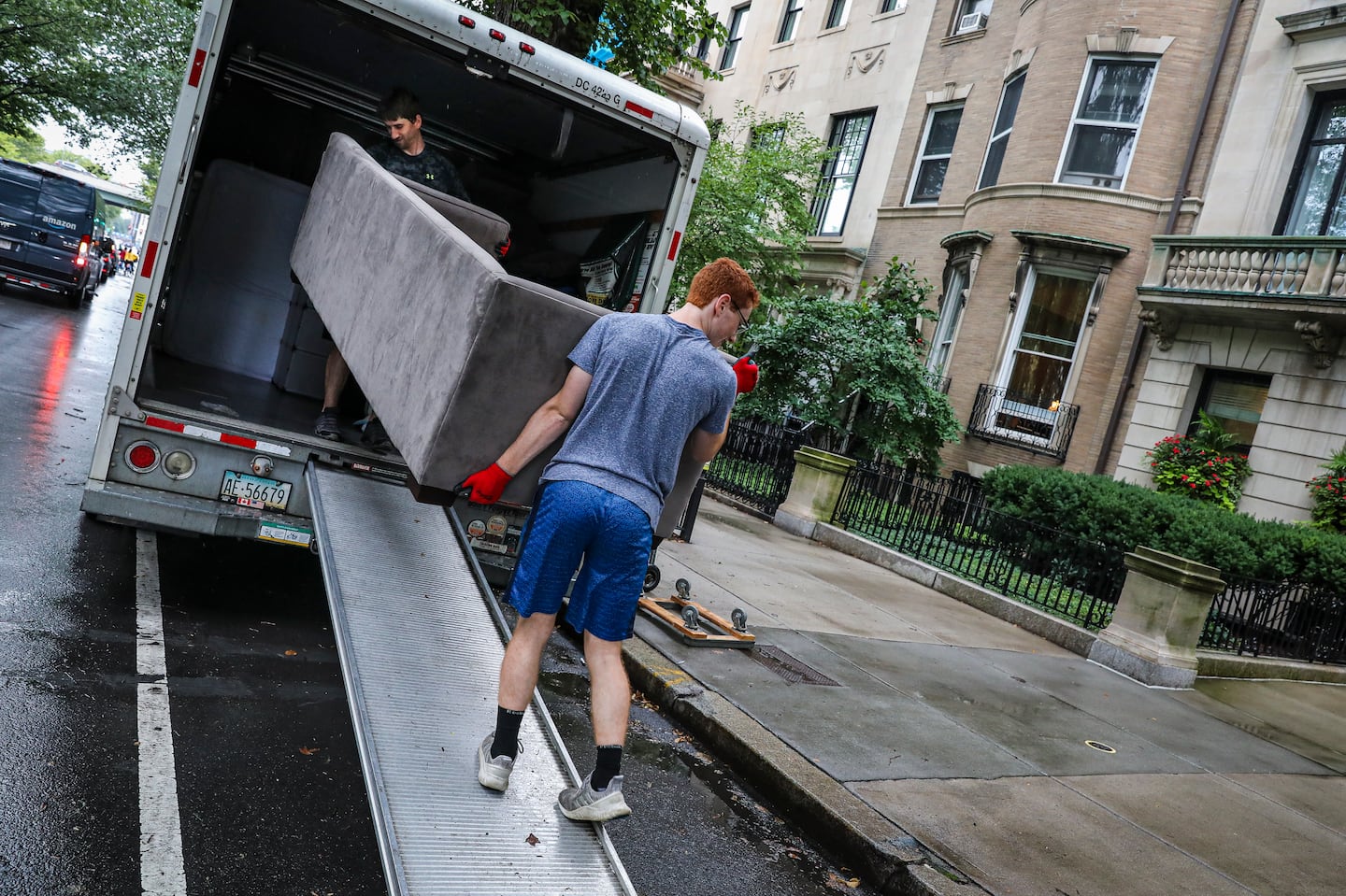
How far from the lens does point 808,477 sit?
12.3 m

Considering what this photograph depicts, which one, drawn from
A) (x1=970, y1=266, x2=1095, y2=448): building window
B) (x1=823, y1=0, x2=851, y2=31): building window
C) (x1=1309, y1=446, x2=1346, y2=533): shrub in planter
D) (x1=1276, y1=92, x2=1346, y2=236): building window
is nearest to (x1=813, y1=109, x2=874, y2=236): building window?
(x1=823, y1=0, x2=851, y2=31): building window

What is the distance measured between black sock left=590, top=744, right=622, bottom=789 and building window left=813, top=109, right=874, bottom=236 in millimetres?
19184

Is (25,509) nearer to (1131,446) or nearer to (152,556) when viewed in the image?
(152,556)

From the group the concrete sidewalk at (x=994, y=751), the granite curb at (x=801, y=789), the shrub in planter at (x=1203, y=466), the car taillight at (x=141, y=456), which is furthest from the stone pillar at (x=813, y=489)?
the car taillight at (x=141, y=456)

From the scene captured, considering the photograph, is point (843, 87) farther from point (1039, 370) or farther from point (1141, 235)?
point (1039, 370)

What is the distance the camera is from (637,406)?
3.24 metres

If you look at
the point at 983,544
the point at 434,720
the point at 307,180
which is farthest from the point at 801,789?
the point at 983,544

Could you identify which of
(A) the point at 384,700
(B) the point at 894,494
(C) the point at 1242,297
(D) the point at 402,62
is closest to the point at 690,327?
(A) the point at 384,700

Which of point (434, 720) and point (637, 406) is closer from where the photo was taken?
point (637, 406)

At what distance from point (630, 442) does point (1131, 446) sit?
13449 mm

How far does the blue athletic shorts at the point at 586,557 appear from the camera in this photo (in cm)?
315

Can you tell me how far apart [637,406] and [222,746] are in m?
2.09

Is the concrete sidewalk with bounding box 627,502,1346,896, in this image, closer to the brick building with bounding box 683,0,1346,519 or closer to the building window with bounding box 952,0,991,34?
the brick building with bounding box 683,0,1346,519

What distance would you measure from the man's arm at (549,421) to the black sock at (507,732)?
0.83 m
